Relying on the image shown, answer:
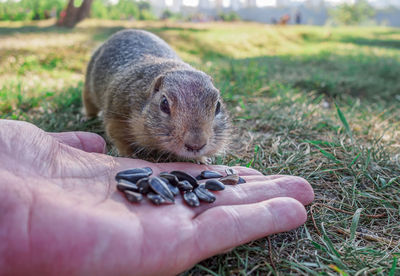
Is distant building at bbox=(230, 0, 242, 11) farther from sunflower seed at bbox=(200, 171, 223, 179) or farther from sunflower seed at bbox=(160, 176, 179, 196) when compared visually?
sunflower seed at bbox=(160, 176, 179, 196)

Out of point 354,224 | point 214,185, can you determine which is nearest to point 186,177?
point 214,185

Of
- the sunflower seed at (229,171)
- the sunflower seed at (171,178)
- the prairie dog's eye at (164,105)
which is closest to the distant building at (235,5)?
the prairie dog's eye at (164,105)

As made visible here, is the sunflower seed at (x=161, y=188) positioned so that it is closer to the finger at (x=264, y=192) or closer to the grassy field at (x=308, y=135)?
the finger at (x=264, y=192)

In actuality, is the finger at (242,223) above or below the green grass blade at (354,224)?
above

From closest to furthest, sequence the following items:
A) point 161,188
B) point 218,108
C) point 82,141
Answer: point 161,188
point 82,141
point 218,108

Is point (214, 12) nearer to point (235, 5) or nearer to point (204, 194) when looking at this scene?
point (235, 5)

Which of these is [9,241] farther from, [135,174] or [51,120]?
[51,120]

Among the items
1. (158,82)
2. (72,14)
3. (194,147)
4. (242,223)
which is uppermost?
(72,14)
